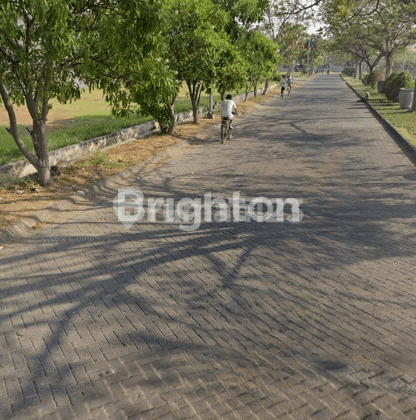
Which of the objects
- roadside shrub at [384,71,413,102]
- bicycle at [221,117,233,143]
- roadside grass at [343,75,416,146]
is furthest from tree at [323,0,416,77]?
bicycle at [221,117,233,143]

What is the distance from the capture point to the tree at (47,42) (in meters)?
5.52

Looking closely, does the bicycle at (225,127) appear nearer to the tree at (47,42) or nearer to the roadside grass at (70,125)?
the roadside grass at (70,125)

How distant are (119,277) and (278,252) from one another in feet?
7.34

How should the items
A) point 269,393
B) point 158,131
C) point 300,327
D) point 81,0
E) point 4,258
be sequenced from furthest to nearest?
point 158,131
point 81,0
point 4,258
point 300,327
point 269,393

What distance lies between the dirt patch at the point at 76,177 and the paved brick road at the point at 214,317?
2.21ft

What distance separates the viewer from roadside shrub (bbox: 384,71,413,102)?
25.4 meters

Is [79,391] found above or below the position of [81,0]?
below

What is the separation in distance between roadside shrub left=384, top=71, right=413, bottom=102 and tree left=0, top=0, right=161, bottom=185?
23108mm

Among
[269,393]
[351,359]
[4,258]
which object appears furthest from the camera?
[4,258]

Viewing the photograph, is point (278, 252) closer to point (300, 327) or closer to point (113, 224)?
point (300, 327)

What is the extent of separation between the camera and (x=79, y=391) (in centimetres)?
318

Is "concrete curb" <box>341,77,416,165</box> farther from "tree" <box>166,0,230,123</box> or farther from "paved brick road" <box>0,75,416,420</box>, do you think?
"tree" <box>166,0,230,123</box>

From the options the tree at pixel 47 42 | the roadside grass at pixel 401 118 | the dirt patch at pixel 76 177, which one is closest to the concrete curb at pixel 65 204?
the dirt patch at pixel 76 177

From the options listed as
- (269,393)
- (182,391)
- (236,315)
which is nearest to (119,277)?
(236,315)
